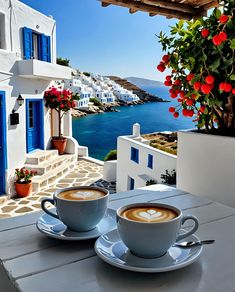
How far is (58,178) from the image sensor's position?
7.70 meters

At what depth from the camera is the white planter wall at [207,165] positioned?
173 cm

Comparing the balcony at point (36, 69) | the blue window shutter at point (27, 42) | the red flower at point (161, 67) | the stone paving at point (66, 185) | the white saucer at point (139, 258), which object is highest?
the blue window shutter at point (27, 42)

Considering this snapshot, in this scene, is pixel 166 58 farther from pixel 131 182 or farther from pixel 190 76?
pixel 131 182

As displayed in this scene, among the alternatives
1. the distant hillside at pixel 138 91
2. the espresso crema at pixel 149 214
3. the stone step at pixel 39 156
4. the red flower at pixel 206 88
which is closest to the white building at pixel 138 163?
the stone step at pixel 39 156

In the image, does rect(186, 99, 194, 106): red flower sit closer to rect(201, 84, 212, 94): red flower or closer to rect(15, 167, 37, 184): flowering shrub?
rect(201, 84, 212, 94): red flower

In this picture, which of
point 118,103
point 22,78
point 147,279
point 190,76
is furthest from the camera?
point 118,103

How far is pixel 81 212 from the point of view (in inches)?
36.3

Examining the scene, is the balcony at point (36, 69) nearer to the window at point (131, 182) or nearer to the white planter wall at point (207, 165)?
the window at point (131, 182)

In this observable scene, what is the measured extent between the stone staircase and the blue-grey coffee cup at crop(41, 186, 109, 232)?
6037 mm

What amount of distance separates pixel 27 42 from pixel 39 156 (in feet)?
8.77

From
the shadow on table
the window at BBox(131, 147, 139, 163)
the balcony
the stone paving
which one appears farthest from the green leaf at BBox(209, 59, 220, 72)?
the balcony

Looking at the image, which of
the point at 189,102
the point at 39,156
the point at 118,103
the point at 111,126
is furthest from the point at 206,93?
the point at 118,103

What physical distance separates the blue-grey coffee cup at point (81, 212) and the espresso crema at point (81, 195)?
0.03 metres

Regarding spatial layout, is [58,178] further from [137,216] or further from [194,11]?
[137,216]
